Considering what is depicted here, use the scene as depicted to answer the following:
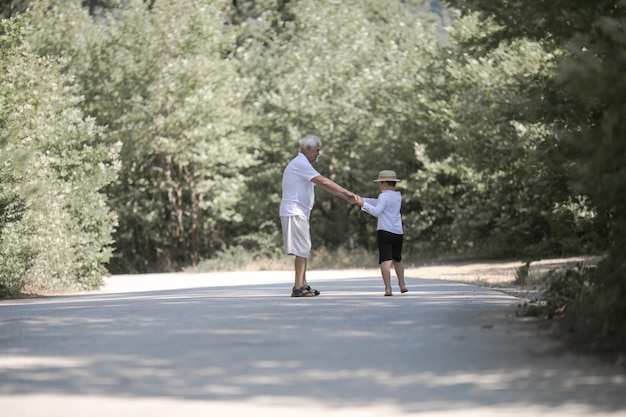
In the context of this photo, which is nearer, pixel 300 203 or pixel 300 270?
pixel 300 270

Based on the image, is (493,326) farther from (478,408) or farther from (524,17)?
(478,408)

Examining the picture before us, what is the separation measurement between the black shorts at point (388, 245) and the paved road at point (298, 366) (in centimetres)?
317

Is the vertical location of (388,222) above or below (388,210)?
below

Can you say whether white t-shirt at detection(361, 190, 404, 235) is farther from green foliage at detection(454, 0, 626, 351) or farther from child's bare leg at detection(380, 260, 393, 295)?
green foliage at detection(454, 0, 626, 351)

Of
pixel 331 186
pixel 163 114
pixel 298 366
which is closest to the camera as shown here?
pixel 298 366

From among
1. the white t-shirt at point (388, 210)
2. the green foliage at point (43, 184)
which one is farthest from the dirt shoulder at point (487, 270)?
the green foliage at point (43, 184)

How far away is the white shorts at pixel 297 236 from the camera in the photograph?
54.9ft

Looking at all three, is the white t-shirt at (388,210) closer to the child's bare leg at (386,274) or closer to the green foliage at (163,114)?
the child's bare leg at (386,274)

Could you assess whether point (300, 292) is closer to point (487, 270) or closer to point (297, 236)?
point (297, 236)

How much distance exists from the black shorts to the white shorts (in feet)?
→ 3.55

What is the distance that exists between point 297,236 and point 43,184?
9.04 meters

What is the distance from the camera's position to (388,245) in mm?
17266

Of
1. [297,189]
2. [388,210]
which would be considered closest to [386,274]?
[388,210]

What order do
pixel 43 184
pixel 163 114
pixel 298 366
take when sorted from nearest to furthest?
pixel 298 366 < pixel 43 184 < pixel 163 114
